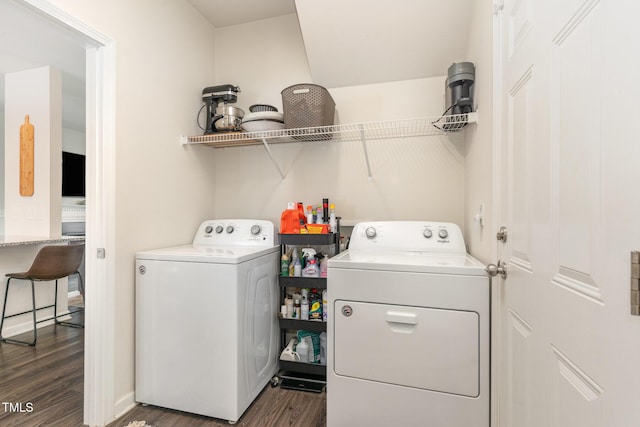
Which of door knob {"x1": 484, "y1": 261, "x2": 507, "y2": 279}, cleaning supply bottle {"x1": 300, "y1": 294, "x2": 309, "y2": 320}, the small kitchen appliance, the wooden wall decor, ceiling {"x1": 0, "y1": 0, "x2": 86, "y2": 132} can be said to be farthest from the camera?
the wooden wall decor

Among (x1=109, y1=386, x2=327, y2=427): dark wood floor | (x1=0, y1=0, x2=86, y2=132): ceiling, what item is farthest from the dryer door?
(x1=0, y1=0, x2=86, y2=132): ceiling

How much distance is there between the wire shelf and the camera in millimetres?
1898

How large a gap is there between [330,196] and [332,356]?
45.5 inches

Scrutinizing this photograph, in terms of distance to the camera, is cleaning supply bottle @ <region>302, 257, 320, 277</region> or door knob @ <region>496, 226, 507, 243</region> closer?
door knob @ <region>496, 226, 507, 243</region>

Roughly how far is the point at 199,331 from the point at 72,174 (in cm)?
494

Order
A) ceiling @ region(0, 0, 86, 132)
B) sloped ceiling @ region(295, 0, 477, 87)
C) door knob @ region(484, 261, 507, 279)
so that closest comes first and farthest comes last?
door knob @ region(484, 261, 507, 279) → sloped ceiling @ region(295, 0, 477, 87) → ceiling @ region(0, 0, 86, 132)

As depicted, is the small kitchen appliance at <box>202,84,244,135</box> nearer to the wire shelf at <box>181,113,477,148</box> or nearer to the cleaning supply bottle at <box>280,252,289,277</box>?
the wire shelf at <box>181,113,477,148</box>

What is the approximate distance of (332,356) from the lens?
1376 mm

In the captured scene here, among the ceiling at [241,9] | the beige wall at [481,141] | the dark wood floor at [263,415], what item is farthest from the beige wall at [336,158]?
the dark wood floor at [263,415]

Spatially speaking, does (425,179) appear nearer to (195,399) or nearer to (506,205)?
(506,205)

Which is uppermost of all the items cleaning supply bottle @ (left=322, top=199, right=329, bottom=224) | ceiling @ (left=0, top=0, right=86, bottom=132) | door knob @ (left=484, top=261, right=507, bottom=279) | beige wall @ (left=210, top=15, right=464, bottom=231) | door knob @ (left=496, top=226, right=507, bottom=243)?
ceiling @ (left=0, top=0, right=86, bottom=132)

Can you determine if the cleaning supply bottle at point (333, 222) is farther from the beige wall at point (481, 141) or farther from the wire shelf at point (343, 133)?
the beige wall at point (481, 141)

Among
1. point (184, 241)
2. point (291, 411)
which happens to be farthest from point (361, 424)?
point (184, 241)

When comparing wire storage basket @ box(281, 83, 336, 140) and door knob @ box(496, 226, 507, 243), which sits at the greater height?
wire storage basket @ box(281, 83, 336, 140)
